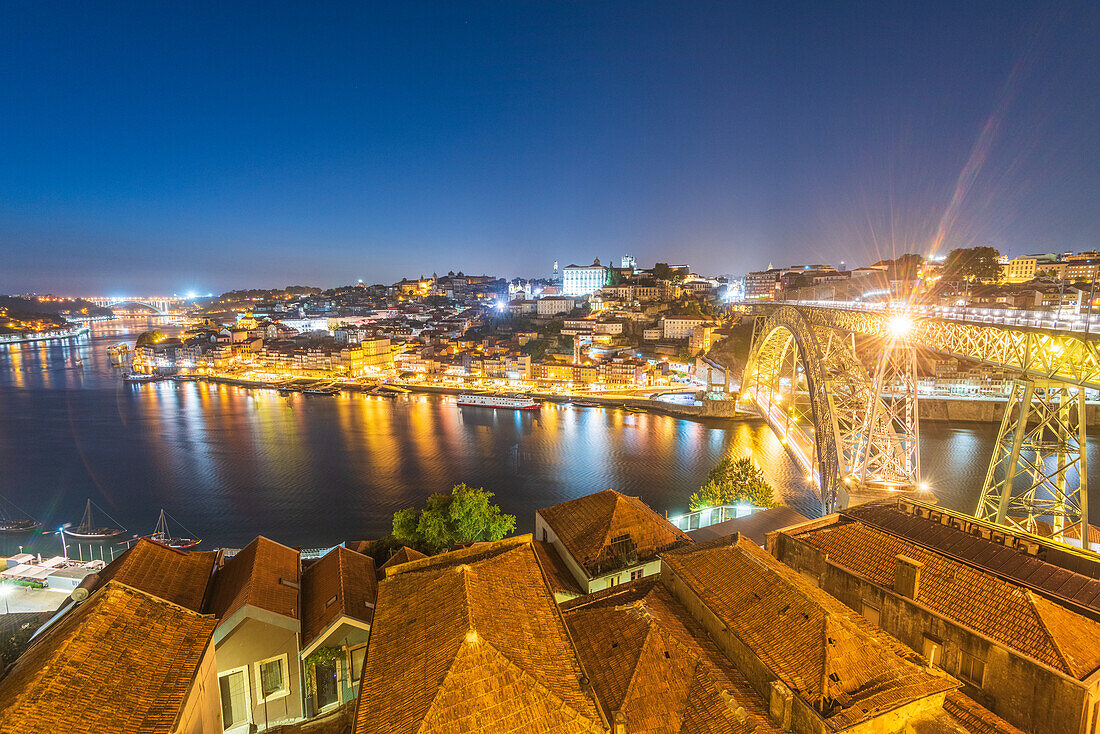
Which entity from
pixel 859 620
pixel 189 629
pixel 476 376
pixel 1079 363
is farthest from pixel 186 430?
pixel 1079 363

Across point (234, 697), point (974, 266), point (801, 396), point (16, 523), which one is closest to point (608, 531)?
point (234, 697)

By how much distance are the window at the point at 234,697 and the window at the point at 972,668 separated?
514cm

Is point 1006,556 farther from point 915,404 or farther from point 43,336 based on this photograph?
point 43,336

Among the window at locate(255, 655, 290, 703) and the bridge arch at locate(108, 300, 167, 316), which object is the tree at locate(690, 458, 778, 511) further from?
the bridge arch at locate(108, 300, 167, 316)

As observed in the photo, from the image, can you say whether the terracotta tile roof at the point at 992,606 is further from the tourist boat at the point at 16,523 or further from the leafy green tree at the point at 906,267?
the leafy green tree at the point at 906,267

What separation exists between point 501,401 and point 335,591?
21.4 metres

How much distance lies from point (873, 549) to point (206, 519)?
45.6 feet

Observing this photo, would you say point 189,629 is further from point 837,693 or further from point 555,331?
point 555,331

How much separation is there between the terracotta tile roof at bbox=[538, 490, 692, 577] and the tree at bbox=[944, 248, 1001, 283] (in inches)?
823

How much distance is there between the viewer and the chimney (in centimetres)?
365

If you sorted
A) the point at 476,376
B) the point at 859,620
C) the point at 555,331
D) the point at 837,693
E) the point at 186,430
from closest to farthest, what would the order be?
the point at 837,693, the point at 859,620, the point at 186,430, the point at 476,376, the point at 555,331

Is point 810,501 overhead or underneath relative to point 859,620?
underneath

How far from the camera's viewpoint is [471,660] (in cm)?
263

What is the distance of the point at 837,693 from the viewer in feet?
9.23
